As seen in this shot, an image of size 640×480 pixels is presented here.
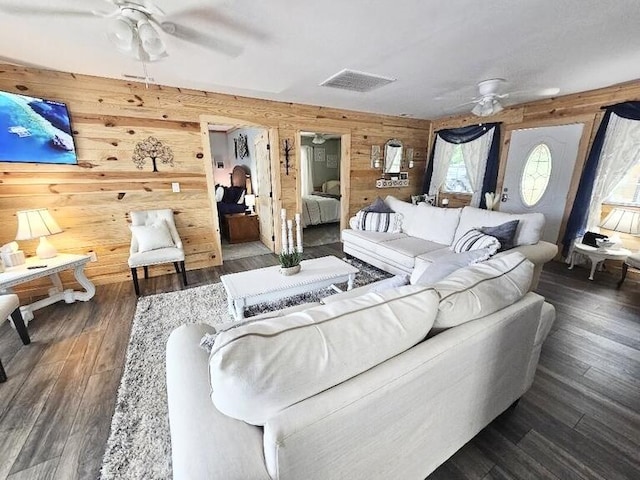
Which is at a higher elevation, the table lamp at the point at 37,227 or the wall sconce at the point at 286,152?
the wall sconce at the point at 286,152

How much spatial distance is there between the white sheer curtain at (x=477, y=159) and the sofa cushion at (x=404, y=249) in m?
2.25

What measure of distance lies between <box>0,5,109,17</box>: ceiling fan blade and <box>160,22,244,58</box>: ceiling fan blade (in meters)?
0.35

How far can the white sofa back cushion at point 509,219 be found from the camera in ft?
8.14

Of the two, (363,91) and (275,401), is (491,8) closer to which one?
(363,91)

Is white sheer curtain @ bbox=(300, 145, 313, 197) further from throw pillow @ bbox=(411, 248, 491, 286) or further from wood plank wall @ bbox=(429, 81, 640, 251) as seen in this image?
throw pillow @ bbox=(411, 248, 491, 286)

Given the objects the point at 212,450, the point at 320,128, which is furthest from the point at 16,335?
the point at 320,128

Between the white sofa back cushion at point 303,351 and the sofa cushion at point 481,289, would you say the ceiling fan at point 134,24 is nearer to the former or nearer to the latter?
the white sofa back cushion at point 303,351

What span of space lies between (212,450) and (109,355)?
188 cm

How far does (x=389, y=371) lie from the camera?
2.58ft

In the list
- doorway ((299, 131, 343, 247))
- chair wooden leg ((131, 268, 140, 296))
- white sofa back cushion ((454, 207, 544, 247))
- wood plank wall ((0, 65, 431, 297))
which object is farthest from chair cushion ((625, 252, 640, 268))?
chair wooden leg ((131, 268, 140, 296))

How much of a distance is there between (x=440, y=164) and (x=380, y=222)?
8.53 ft

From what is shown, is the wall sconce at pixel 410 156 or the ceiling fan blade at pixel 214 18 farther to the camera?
the wall sconce at pixel 410 156

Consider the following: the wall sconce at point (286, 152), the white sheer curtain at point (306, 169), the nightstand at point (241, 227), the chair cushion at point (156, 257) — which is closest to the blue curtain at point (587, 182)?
the wall sconce at point (286, 152)

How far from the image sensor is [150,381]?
1.69m
